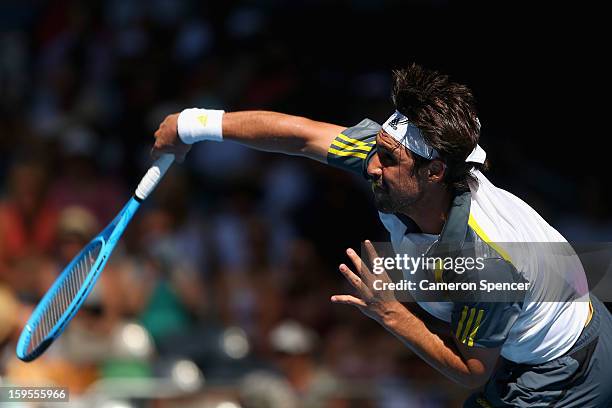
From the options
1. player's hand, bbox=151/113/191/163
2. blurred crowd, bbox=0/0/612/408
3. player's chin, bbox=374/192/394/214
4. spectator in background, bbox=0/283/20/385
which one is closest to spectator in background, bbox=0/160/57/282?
blurred crowd, bbox=0/0/612/408

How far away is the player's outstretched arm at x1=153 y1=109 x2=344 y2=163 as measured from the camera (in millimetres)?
4824

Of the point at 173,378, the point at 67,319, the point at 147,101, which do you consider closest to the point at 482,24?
the point at 147,101

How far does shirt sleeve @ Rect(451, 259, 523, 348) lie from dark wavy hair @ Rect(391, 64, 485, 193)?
36 centimetres

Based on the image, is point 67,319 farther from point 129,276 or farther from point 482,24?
point 482,24

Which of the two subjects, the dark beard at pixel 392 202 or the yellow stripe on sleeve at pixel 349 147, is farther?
the yellow stripe on sleeve at pixel 349 147

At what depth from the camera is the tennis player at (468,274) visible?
4.25 m

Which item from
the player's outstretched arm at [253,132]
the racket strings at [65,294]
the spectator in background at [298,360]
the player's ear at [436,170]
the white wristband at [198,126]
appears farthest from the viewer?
the spectator in background at [298,360]

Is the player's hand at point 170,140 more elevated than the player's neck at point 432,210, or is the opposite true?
the player's hand at point 170,140

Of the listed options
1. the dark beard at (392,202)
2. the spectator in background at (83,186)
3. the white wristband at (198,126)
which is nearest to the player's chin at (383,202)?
the dark beard at (392,202)

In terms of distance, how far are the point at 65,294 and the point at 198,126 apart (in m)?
1.14

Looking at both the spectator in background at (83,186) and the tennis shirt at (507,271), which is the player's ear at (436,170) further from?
the spectator in background at (83,186)

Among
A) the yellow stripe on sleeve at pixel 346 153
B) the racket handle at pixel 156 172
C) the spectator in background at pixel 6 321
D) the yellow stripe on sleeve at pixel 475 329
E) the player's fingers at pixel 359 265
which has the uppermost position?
the racket handle at pixel 156 172

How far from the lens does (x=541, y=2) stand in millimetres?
9242

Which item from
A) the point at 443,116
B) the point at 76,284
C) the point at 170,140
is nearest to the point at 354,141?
the point at 443,116
